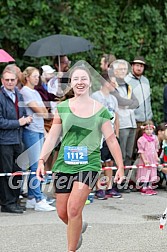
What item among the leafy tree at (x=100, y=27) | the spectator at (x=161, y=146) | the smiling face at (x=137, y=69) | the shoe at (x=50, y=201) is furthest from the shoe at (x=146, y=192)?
the leafy tree at (x=100, y=27)

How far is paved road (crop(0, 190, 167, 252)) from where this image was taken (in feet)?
23.3

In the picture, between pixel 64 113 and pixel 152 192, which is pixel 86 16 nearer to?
pixel 152 192

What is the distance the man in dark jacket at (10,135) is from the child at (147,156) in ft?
8.09

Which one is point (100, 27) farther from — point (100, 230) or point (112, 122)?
point (100, 230)

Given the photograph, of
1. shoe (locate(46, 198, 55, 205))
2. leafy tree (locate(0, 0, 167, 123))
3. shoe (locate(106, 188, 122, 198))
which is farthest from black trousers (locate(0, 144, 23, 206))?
leafy tree (locate(0, 0, 167, 123))

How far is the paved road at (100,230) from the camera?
7094 millimetres

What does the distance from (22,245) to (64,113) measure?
62.3 inches

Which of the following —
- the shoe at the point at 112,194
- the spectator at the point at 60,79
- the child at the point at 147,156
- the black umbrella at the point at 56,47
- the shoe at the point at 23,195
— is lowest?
the shoe at the point at 112,194

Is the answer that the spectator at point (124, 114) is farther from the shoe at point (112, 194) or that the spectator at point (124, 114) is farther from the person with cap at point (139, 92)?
the shoe at point (112, 194)

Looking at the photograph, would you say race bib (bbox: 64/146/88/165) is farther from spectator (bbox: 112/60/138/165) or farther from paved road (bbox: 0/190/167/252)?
spectator (bbox: 112/60/138/165)

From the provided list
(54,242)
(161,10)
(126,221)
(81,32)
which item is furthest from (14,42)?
(54,242)

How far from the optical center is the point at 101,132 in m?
6.64

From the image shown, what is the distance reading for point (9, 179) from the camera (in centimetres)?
903

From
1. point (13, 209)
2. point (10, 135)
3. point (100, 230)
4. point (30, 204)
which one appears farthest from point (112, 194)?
point (100, 230)
